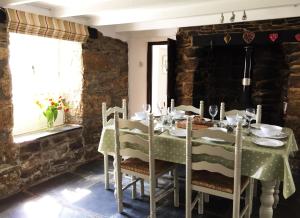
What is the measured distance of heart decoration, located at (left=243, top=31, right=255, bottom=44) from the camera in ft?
11.9

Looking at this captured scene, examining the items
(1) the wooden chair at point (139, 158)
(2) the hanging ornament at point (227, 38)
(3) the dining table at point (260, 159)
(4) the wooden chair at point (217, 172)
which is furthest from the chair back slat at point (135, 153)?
(2) the hanging ornament at point (227, 38)

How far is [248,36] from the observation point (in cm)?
364

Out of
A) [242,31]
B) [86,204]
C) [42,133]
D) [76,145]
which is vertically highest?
[242,31]

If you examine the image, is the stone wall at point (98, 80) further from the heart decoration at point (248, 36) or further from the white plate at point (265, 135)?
the white plate at point (265, 135)

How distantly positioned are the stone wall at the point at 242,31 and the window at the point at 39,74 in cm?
169

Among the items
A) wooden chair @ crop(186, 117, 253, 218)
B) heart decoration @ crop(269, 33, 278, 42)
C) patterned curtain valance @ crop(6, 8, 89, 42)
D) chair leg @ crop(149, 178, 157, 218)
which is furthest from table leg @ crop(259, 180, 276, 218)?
patterned curtain valance @ crop(6, 8, 89, 42)

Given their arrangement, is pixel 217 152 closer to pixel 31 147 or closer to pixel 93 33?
pixel 31 147

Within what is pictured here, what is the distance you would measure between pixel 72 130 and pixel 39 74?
87cm

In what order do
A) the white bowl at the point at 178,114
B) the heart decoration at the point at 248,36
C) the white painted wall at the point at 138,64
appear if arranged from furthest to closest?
1. the white painted wall at the point at 138,64
2. the heart decoration at the point at 248,36
3. the white bowl at the point at 178,114

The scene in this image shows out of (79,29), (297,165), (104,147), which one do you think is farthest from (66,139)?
(297,165)

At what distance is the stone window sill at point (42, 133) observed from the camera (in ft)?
10.1

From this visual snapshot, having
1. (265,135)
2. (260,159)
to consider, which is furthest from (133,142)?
(265,135)

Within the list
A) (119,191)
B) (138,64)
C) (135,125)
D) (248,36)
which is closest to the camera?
(135,125)

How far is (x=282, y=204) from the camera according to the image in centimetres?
273
